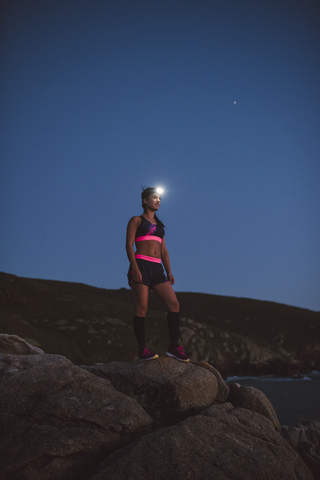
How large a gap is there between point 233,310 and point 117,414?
64.6m

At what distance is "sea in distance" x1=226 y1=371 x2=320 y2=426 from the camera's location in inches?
677

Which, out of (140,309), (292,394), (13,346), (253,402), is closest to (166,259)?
(140,309)

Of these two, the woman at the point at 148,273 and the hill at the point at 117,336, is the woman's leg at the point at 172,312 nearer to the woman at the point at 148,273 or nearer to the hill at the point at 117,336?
the woman at the point at 148,273

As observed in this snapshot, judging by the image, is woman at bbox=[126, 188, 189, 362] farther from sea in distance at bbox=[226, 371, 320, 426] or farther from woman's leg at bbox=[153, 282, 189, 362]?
sea in distance at bbox=[226, 371, 320, 426]

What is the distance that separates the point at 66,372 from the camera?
6.73 meters

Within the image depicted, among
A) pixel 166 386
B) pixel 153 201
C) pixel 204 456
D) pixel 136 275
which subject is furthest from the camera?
pixel 153 201

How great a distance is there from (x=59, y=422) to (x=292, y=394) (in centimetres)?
2386

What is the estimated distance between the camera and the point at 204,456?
15.4ft

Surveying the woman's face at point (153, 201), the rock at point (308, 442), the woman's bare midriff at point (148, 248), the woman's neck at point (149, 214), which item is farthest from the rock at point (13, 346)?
the rock at point (308, 442)

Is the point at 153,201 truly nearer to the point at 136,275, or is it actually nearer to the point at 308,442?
the point at 136,275

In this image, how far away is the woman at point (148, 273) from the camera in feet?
24.9

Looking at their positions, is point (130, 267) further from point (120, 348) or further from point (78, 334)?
point (78, 334)

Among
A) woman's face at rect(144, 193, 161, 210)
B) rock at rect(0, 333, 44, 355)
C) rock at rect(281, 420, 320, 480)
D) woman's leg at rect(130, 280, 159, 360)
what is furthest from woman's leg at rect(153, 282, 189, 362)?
rock at rect(0, 333, 44, 355)

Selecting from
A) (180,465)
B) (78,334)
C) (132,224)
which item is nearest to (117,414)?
(180,465)
